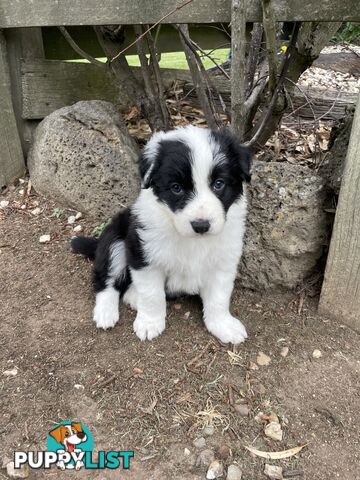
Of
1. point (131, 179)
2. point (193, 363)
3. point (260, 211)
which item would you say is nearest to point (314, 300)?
point (260, 211)

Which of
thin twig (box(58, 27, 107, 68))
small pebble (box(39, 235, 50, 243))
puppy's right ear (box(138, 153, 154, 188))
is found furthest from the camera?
small pebble (box(39, 235, 50, 243))

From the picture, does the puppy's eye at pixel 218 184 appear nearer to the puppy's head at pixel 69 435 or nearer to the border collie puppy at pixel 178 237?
the border collie puppy at pixel 178 237

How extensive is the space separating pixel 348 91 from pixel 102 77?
2.54m

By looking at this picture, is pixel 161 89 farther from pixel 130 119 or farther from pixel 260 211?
pixel 260 211

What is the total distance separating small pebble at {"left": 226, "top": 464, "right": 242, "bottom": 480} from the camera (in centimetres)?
210

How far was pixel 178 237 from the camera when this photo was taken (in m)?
Answer: 2.63

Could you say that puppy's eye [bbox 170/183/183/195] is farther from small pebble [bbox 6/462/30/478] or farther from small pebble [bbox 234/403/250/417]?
small pebble [bbox 6/462/30/478]

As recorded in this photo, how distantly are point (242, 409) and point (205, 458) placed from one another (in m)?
0.37

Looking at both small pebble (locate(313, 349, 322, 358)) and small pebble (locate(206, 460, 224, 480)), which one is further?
small pebble (locate(313, 349, 322, 358))

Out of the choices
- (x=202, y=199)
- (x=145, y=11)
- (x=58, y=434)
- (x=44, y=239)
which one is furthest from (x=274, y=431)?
(x=145, y=11)

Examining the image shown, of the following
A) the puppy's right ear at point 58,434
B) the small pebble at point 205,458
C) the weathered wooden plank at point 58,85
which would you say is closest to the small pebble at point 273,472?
the small pebble at point 205,458

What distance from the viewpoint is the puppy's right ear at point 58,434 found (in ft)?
7.42

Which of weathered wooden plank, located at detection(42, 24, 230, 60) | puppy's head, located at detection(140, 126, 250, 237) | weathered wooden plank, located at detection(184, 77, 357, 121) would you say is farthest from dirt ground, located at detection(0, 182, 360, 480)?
weathered wooden plank, located at detection(42, 24, 230, 60)

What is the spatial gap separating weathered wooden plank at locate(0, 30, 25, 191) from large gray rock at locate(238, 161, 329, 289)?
8.00 feet
